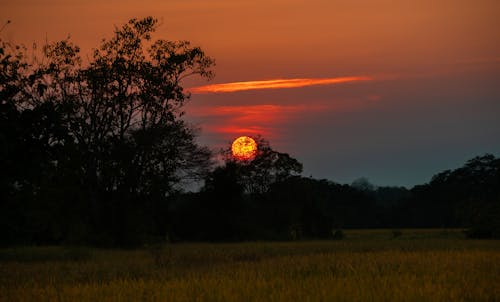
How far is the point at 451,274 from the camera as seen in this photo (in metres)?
17.1

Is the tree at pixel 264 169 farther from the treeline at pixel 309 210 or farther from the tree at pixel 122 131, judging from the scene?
the tree at pixel 122 131

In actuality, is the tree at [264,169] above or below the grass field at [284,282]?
above

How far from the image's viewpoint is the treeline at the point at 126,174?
27.2 meters

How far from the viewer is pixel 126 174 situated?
145ft

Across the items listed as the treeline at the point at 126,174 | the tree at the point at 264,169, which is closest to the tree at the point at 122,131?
the treeline at the point at 126,174

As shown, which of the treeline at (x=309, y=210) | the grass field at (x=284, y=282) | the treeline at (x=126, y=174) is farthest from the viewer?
the treeline at (x=309, y=210)

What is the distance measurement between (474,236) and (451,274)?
39.9 m

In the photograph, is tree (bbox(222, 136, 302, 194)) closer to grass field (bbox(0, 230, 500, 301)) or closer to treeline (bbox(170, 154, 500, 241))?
treeline (bbox(170, 154, 500, 241))

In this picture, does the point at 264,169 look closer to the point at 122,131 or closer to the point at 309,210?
the point at 309,210

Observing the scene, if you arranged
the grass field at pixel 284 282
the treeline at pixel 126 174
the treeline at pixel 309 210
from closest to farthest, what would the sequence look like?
the grass field at pixel 284 282, the treeline at pixel 126 174, the treeline at pixel 309 210

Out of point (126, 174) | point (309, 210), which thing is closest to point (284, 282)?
point (126, 174)

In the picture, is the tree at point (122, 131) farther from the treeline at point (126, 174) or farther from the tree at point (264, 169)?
the tree at point (264, 169)

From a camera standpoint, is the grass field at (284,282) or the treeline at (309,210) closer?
the grass field at (284,282)

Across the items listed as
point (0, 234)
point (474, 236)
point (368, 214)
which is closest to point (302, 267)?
point (0, 234)
